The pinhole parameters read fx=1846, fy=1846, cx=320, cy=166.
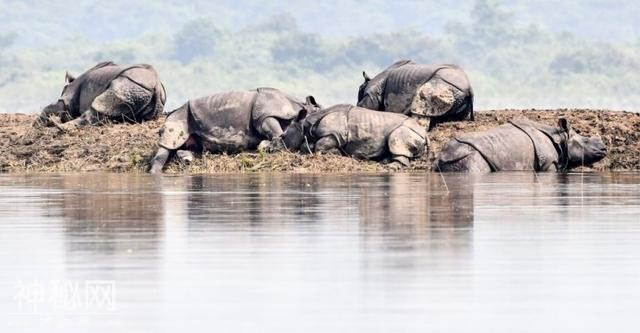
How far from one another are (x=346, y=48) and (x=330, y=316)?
13254 centimetres

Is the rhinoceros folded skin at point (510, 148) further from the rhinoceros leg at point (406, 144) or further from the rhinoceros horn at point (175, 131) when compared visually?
the rhinoceros horn at point (175, 131)

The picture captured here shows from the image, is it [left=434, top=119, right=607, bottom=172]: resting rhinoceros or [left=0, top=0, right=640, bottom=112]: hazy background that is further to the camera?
[left=0, top=0, right=640, bottom=112]: hazy background

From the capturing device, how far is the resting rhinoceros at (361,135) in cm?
2762

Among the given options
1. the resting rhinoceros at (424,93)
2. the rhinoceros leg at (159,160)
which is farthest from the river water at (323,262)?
the resting rhinoceros at (424,93)

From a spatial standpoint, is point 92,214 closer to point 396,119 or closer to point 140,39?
Answer: point 396,119

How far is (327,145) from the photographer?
27.8 metres

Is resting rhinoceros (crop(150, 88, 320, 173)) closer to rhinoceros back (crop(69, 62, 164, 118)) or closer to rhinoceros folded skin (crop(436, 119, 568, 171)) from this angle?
rhinoceros back (crop(69, 62, 164, 118))

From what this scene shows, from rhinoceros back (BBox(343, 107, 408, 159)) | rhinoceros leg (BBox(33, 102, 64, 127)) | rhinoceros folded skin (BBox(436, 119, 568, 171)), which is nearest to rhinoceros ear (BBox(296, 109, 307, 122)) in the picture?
rhinoceros back (BBox(343, 107, 408, 159))

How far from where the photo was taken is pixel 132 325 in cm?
959

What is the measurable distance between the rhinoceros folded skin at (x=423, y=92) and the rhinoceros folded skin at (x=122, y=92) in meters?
3.82

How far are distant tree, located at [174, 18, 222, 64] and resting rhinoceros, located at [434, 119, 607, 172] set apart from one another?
12445 cm

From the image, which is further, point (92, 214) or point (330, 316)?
point (92, 214)

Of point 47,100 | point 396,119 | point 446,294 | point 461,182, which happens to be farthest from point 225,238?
point 47,100

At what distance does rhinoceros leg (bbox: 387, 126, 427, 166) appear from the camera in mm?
27531
